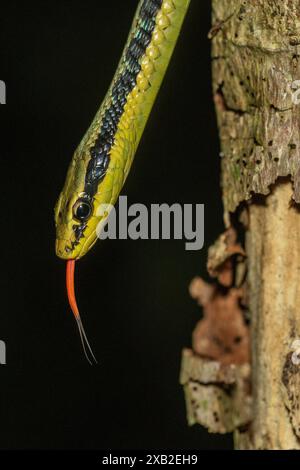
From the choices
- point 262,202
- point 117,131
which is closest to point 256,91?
point 262,202

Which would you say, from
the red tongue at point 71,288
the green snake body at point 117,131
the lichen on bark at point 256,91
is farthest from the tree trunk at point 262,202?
the red tongue at point 71,288

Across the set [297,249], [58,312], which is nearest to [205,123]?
[58,312]

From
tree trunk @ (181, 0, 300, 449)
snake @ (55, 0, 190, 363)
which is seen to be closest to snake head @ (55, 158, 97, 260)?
snake @ (55, 0, 190, 363)

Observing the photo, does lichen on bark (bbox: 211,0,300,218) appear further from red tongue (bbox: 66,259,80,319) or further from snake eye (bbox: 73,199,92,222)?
red tongue (bbox: 66,259,80,319)

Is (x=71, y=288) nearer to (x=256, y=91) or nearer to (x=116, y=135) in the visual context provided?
(x=116, y=135)

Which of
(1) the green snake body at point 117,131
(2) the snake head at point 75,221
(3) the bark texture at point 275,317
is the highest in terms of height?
(1) the green snake body at point 117,131

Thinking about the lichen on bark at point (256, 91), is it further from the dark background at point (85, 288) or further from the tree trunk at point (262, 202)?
the dark background at point (85, 288)

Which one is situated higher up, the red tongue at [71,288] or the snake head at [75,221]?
the snake head at [75,221]
